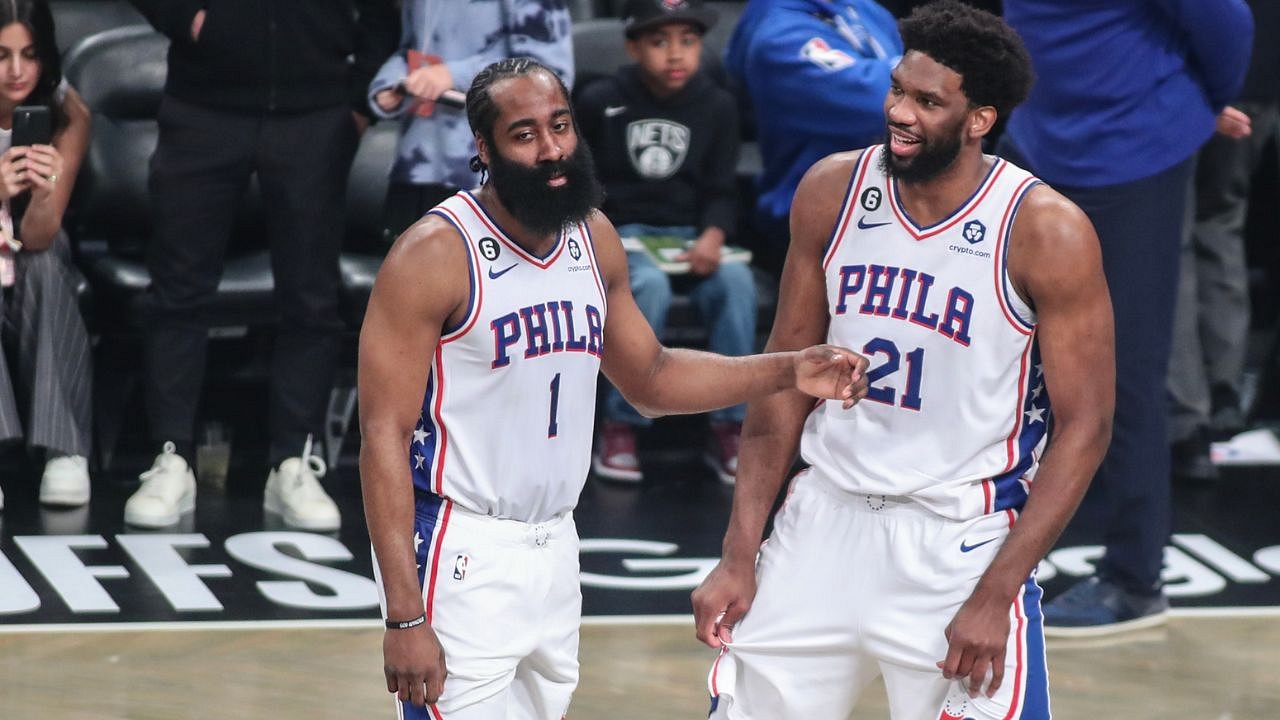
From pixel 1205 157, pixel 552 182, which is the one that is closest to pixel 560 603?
pixel 552 182

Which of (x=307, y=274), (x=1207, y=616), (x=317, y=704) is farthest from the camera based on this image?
(x=307, y=274)

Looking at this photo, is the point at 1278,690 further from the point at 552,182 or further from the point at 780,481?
the point at 552,182

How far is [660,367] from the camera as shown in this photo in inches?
135

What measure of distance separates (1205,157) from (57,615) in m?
4.02

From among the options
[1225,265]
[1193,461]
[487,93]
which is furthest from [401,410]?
[1225,265]

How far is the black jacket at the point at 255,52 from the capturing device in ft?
18.2

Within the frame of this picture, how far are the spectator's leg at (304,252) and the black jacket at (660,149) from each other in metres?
0.94

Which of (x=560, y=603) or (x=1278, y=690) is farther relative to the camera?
(x=1278, y=690)

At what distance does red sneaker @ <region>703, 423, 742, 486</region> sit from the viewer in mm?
6188

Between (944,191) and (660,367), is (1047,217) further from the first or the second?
(660,367)

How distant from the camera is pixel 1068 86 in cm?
474

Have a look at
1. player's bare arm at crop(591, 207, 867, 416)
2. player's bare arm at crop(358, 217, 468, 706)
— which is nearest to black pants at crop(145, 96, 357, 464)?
player's bare arm at crop(591, 207, 867, 416)

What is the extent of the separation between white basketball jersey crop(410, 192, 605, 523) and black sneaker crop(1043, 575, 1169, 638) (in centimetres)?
212

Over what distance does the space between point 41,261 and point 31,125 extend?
412mm
